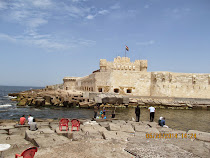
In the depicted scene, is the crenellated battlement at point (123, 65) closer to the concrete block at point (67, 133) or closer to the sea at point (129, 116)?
the sea at point (129, 116)

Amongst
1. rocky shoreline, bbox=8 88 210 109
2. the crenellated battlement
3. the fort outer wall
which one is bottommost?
rocky shoreline, bbox=8 88 210 109

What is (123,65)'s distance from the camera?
112 ft

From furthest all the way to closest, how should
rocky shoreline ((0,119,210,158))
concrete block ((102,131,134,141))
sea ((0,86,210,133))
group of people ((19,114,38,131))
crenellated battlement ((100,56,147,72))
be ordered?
crenellated battlement ((100,56,147,72))
sea ((0,86,210,133))
group of people ((19,114,38,131))
concrete block ((102,131,134,141))
rocky shoreline ((0,119,210,158))

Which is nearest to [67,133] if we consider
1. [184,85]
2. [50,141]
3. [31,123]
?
[50,141]

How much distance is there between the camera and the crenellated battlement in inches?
1323

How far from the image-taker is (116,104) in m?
23.7

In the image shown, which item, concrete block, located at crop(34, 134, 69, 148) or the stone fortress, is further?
the stone fortress

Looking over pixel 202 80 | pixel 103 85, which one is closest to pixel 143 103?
pixel 103 85

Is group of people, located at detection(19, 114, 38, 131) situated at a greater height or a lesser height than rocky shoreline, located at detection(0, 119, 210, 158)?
greater

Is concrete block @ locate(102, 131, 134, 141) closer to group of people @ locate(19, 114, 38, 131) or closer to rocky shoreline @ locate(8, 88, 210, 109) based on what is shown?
group of people @ locate(19, 114, 38, 131)

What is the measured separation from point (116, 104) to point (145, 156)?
1879 cm

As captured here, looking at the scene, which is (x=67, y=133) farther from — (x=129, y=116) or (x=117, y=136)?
(x=129, y=116)

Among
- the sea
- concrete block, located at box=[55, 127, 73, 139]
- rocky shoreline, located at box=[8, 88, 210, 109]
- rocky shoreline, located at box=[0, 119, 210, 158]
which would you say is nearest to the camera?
rocky shoreline, located at box=[0, 119, 210, 158]

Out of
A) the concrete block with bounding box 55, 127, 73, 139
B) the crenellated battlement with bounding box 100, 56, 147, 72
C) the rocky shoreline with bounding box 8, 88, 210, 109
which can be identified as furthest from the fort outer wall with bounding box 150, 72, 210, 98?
the concrete block with bounding box 55, 127, 73, 139
